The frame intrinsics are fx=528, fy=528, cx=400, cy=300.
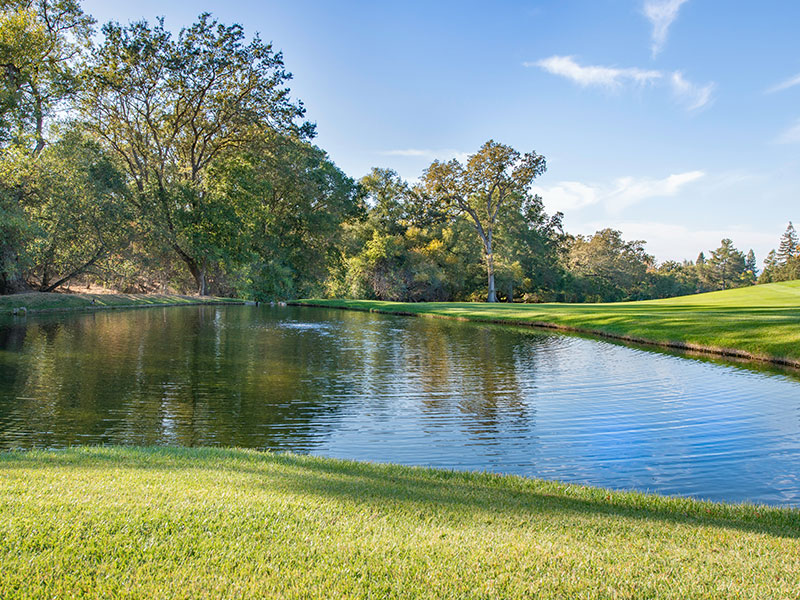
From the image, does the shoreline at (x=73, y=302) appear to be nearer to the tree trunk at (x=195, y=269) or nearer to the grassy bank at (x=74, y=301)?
the grassy bank at (x=74, y=301)

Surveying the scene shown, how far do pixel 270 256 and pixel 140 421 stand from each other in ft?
135

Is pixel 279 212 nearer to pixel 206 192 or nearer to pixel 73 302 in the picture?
pixel 206 192

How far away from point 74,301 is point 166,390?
26.7 meters

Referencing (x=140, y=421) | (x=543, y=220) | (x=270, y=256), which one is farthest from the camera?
(x=543, y=220)

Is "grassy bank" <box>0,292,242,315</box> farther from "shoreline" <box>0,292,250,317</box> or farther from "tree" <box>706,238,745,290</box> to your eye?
"tree" <box>706,238,745,290</box>

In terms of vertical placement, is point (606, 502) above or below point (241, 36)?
below

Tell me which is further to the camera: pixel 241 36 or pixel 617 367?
pixel 241 36

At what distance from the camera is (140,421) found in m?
8.34

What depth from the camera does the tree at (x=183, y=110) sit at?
3284 centimetres

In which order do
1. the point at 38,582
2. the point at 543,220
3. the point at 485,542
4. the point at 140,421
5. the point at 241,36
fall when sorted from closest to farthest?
the point at 38,582 < the point at 485,542 < the point at 140,421 < the point at 241,36 < the point at 543,220

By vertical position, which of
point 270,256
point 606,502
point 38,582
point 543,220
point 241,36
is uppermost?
point 241,36

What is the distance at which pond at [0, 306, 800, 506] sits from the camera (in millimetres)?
6992

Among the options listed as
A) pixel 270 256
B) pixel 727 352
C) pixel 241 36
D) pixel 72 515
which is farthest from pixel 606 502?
pixel 270 256

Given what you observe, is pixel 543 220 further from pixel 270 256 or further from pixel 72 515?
pixel 72 515
